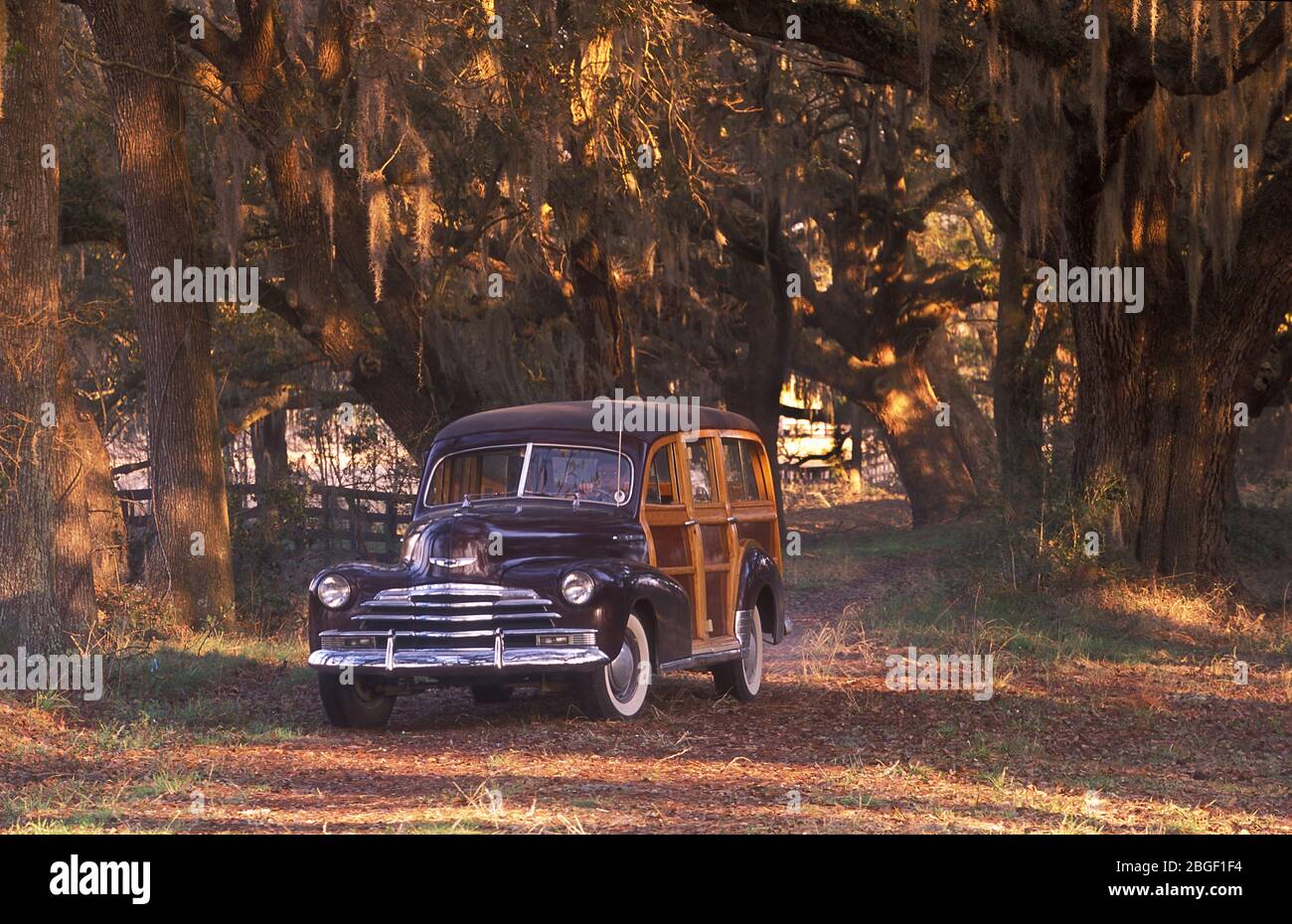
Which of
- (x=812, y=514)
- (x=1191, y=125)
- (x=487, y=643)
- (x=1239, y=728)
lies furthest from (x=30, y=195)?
(x=812, y=514)

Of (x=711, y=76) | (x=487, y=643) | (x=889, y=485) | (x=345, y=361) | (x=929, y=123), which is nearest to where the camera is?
(x=487, y=643)

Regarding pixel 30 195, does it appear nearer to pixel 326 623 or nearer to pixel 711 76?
pixel 326 623

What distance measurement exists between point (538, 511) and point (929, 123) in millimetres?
14362

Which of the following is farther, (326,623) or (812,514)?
(812,514)

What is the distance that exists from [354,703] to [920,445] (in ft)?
65.1

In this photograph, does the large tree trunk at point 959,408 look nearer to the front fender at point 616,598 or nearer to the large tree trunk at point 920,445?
the large tree trunk at point 920,445

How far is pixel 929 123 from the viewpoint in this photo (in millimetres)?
23125

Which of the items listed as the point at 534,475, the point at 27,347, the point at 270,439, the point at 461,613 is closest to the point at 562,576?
the point at 461,613

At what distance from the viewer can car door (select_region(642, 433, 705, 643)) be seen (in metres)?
10.8

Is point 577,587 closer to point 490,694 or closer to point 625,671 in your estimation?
point 625,671

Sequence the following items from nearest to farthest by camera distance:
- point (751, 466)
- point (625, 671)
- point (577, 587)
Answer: point (577, 587)
point (625, 671)
point (751, 466)

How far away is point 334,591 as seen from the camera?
10062mm

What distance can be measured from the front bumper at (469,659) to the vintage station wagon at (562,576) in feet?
0.04

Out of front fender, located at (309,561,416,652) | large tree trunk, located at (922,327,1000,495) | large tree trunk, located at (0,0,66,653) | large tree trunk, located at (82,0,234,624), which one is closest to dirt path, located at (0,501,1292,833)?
front fender, located at (309,561,416,652)
